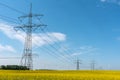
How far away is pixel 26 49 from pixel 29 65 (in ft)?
11.0

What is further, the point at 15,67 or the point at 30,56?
the point at 15,67

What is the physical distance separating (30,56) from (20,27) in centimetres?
628

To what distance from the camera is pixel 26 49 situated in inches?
2333

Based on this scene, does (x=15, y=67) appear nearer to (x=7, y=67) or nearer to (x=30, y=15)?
(x=7, y=67)

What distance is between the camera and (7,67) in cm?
8494

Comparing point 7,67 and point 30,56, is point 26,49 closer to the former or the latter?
point 30,56

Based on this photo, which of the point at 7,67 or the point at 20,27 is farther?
the point at 7,67

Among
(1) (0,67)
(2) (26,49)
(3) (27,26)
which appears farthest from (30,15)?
(1) (0,67)

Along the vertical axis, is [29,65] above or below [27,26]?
below

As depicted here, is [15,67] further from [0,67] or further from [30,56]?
[30,56]

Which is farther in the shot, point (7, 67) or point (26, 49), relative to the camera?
point (7, 67)

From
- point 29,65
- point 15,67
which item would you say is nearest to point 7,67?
point 15,67

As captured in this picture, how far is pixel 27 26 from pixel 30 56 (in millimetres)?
6196

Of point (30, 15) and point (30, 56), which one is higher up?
point (30, 15)
